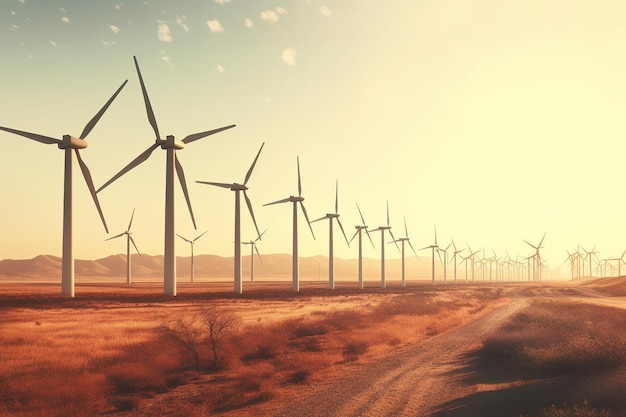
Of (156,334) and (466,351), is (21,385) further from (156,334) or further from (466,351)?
(466,351)

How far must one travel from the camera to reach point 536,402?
19219 mm

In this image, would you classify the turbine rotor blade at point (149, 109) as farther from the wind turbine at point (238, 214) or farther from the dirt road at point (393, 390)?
the dirt road at point (393, 390)

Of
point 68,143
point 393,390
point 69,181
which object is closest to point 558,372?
point 393,390

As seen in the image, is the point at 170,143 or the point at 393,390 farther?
the point at 170,143

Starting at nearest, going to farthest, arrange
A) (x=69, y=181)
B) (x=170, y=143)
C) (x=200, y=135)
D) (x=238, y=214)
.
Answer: (x=69, y=181), (x=170, y=143), (x=200, y=135), (x=238, y=214)

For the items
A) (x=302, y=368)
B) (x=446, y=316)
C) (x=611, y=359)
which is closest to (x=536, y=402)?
(x=611, y=359)

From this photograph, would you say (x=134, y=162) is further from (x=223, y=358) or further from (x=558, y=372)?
(x=558, y=372)

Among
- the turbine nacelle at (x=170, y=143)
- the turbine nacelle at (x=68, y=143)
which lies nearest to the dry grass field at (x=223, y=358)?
the turbine nacelle at (x=68, y=143)

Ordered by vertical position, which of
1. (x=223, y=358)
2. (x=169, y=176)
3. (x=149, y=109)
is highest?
(x=149, y=109)

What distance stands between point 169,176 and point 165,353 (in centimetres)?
3254

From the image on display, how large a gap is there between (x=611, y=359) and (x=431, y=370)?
9.71 meters

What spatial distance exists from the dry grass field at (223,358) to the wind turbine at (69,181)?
130 inches

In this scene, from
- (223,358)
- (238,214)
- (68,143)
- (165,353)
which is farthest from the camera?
(238,214)

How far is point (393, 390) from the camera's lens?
77.7ft
